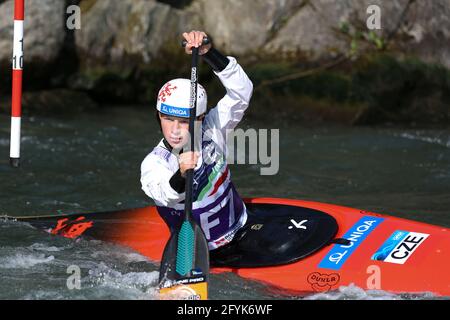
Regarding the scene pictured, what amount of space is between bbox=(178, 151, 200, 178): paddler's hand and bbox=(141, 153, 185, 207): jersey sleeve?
0.51 ft

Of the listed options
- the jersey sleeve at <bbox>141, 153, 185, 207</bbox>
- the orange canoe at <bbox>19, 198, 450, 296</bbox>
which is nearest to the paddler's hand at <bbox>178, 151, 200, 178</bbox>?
the jersey sleeve at <bbox>141, 153, 185, 207</bbox>

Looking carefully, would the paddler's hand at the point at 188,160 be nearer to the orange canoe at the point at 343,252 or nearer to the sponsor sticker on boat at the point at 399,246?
the orange canoe at the point at 343,252

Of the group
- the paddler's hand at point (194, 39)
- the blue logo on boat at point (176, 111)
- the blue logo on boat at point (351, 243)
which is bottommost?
the blue logo on boat at point (351, 243)

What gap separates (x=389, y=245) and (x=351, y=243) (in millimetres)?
204

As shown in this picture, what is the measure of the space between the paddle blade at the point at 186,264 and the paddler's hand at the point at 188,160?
364mm

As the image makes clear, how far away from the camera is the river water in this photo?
4656 millimetres

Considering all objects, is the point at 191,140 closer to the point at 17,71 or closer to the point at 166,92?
the point at 166,92

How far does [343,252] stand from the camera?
15.6 ft

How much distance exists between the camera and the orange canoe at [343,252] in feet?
14.8

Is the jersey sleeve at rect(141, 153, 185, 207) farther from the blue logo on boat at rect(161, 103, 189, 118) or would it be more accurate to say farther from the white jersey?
the blue logo on boat at rect(161, 103, 189, 118)

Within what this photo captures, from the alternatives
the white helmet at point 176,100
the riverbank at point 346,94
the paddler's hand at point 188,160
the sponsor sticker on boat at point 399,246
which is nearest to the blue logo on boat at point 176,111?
the white helmet at point 176,100
